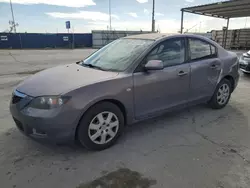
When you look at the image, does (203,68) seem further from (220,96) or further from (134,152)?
(134,152)

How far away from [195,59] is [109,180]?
264 centimetres

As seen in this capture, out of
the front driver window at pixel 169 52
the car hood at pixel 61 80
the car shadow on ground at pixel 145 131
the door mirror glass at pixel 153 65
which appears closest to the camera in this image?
the car hood at pixel 61 80

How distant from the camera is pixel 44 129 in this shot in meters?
2.67

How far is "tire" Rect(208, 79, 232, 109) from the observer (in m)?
4.54

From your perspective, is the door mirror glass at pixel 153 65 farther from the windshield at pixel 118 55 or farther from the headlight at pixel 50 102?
the headlight at pixel 50 102

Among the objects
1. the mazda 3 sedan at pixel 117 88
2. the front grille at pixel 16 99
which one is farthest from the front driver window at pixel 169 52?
the front grille at pixel 16 99

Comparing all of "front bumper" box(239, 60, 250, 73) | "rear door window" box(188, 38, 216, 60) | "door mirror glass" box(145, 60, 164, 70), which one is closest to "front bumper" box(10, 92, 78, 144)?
"door mirror glass" box(145, 60, 164, 70)

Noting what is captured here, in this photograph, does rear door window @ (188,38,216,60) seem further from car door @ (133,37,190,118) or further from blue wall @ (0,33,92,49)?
blue wall @ (0,33,92,49)

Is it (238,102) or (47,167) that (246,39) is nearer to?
(238,102)

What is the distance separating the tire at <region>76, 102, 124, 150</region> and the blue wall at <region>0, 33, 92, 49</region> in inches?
1101

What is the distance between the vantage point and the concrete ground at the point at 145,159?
2.45 metres

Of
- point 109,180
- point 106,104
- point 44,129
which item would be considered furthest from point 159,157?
point 44,129

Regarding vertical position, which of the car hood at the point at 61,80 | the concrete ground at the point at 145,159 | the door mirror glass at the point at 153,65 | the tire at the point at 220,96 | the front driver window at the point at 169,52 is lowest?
the concrete ground at the point at 145,159

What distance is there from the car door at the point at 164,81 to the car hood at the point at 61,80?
479 mm
